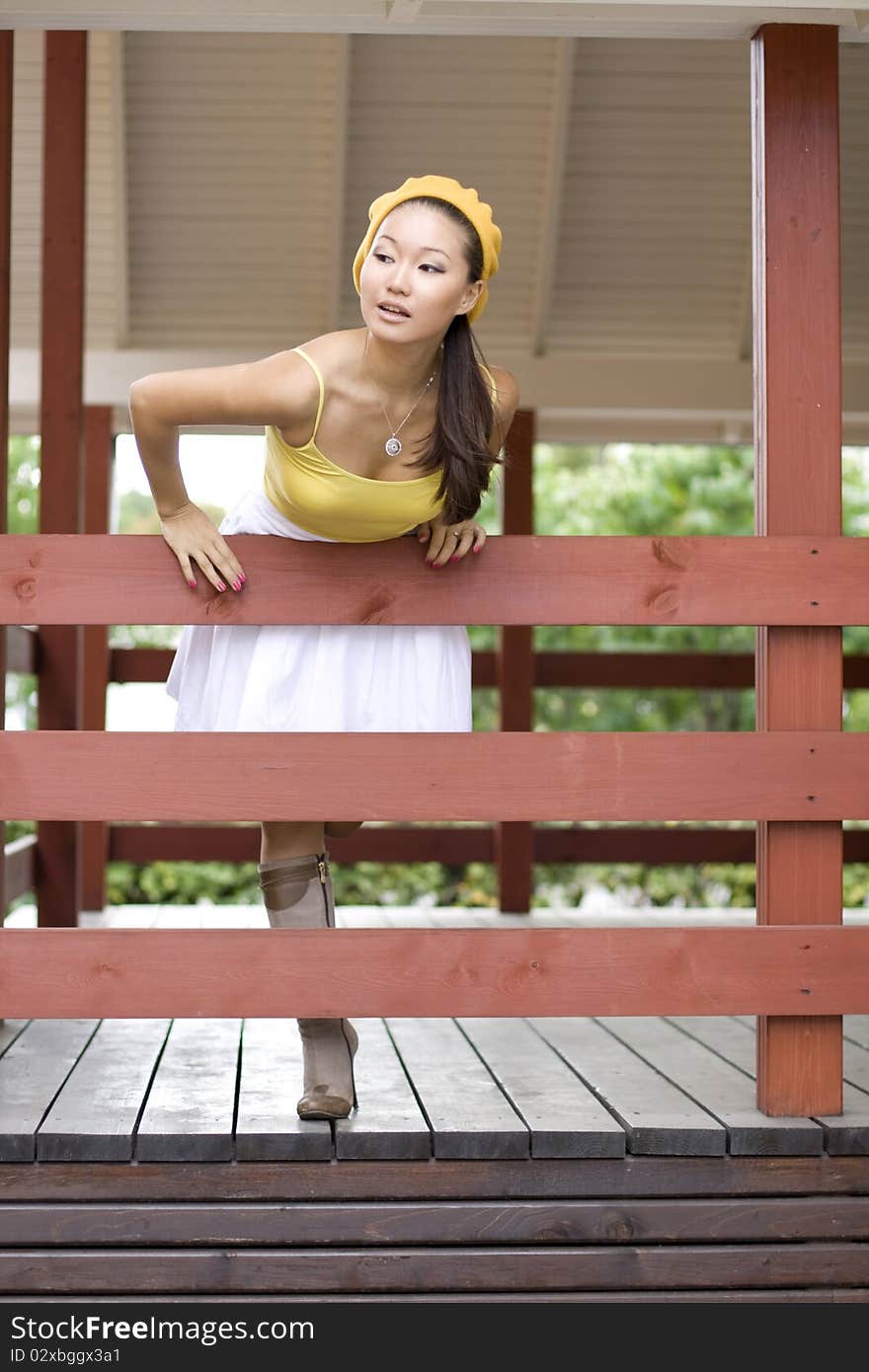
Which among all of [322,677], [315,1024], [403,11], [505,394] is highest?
[403,11]

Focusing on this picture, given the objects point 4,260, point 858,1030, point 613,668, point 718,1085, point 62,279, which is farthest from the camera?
point 613,668

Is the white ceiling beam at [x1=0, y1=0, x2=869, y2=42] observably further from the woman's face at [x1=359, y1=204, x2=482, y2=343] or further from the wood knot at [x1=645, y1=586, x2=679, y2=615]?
the wood knot at [x1=645, y1=586, x2=679, y2=615]

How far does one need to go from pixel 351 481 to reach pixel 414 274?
336 millimetres

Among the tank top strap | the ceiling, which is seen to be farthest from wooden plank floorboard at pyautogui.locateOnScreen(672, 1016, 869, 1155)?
the ceiling

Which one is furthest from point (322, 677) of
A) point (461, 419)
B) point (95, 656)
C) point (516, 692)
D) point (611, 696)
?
point (611, 696)

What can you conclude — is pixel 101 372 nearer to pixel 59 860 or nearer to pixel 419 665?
pixel 59 860

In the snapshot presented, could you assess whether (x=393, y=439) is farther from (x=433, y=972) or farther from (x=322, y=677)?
(x=433, y=972)

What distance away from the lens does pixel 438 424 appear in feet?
8.35

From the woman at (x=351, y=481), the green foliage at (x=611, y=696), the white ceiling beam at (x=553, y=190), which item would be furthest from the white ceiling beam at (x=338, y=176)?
the green foliage at (x=611, y=696)

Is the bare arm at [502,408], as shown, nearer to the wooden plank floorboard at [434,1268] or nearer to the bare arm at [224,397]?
the bare arm at [224,397]

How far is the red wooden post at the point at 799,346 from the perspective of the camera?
269 centimetres

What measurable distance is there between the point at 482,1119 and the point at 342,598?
0.88 metres

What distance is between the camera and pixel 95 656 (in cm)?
561

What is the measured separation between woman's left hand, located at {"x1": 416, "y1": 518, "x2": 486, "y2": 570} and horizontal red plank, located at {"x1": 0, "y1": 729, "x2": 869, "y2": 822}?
0.97 feet
